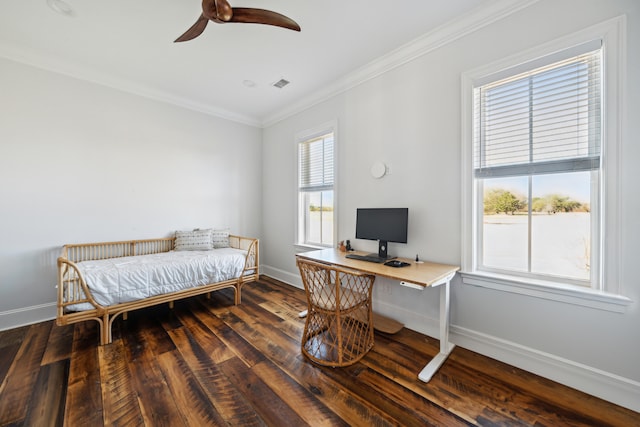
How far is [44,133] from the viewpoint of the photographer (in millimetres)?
2691

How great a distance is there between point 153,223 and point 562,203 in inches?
172

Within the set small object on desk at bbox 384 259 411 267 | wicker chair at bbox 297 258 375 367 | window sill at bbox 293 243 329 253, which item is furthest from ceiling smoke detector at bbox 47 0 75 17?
small object on desk at bbox 384 259 411 267

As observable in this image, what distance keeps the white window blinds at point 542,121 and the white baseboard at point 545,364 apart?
4.36 ft

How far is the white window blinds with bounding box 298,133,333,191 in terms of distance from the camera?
11.3ft

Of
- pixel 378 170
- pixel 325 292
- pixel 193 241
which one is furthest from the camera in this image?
pixel 193 241

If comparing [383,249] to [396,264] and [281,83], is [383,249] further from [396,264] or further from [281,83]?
[281,83]

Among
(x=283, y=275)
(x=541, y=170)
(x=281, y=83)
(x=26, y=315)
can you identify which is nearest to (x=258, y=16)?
(x=281, y=83)

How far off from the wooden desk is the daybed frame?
1518 millimetres

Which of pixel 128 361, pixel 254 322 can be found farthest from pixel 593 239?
pixel 128 361

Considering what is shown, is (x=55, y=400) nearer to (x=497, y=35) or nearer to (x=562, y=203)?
(x=562, y=203)

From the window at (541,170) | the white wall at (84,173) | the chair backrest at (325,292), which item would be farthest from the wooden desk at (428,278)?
the white wall at (84,173)

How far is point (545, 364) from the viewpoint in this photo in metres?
1.76

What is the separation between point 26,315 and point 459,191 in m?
4.48

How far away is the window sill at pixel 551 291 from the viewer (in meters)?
1.54
